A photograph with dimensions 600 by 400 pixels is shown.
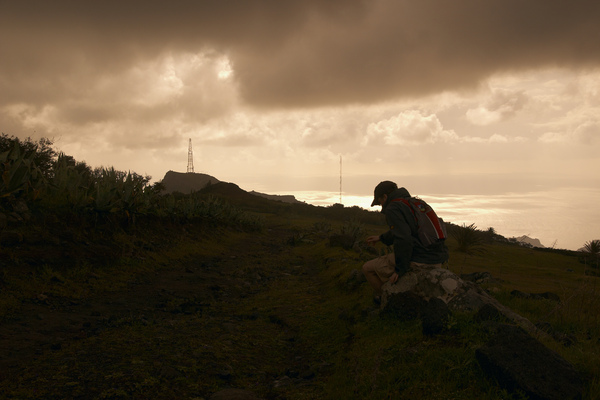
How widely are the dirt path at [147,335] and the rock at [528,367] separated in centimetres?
188

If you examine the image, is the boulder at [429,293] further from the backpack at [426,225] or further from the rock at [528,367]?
the rock at [528,367]

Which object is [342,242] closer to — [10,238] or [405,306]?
[405,306]

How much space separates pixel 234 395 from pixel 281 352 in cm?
168

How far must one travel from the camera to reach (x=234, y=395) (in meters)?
3.46

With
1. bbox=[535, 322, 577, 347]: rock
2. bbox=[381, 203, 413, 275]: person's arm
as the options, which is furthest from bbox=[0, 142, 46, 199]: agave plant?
bbox=[535, 322, 577, 347]: rock

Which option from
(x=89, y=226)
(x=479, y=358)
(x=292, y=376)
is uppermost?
(x=89, y=226)

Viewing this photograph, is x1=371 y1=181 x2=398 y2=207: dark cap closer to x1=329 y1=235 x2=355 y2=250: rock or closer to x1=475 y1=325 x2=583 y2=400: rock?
x1=475 y1=325 x2=583 y2=400: rock

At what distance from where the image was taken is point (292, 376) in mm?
4285

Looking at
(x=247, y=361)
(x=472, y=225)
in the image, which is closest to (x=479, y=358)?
(x=247, y=361)

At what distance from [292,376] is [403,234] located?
2.20 m

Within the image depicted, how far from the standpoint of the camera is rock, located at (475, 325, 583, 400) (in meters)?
2.83

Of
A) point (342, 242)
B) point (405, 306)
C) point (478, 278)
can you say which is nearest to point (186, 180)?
point (342, 242)

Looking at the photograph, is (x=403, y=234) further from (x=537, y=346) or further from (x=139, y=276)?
(x=139, y=276)

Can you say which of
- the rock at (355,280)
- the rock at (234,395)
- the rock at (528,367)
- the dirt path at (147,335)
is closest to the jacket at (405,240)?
the dirt path at (147,335)
